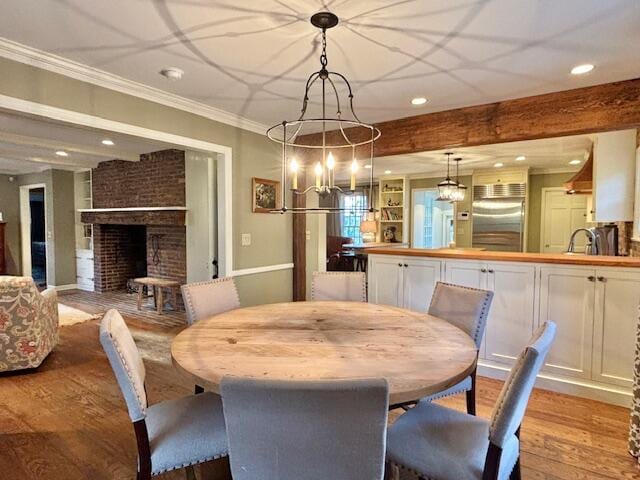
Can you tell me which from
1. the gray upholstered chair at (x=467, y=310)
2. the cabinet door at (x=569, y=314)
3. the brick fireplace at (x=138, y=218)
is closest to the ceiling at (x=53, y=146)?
the brick fireplace at (x=138, y=218)

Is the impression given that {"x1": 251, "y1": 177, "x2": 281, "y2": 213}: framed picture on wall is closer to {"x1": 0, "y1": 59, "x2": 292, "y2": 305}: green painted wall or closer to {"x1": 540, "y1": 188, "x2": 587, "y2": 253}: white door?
{"x1": 0, "y1": 59, "x2": 292, "y2": 305}: green painted wall

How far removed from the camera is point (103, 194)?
21.5ft

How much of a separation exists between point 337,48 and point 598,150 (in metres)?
3.13

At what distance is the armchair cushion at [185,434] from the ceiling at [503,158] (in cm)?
377

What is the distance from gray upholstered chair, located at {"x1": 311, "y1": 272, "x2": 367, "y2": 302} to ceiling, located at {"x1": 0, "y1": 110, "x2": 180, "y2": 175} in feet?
6.12

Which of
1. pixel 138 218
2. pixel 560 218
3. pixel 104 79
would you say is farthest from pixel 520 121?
pixel 138 218

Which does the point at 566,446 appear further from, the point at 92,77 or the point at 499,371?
the point at 92,77

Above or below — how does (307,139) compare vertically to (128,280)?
above

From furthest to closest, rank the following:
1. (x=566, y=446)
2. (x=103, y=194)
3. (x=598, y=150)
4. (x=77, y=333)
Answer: (x=103, y=194)
(x=77, y=333)
(x=598, y=150)
(x=566, y=446)

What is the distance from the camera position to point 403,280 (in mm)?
3533

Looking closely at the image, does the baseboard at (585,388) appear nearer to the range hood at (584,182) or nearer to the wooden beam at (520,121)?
the wooden beam at (520,121)

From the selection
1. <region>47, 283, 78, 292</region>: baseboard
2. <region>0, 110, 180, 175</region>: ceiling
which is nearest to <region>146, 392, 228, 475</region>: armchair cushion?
<region>0, 110, 180, 175</region>: ceiling

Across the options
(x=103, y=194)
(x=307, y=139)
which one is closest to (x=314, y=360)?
(x=307, y=139)

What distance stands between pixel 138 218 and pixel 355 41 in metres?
4.61
